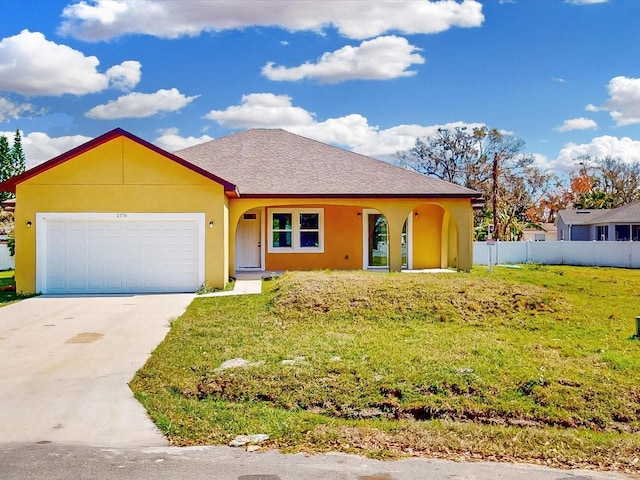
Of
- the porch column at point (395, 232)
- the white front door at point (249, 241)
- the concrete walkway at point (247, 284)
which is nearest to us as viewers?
the concrete walkway at point (247, 284)

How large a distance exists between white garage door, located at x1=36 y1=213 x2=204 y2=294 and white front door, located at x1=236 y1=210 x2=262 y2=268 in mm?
5824

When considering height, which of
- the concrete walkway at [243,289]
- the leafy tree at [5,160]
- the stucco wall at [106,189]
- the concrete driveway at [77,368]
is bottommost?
the concrete driveway at [77,368]

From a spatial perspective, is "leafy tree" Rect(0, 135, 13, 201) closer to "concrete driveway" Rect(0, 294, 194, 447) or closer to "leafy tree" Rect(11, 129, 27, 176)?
"leafy tree" Rect(11, 129, 27, 176)

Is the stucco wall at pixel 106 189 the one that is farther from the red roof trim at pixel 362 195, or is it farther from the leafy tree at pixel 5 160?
the leafy tree at pixel 5 160

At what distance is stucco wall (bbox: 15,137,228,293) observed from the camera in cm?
1752

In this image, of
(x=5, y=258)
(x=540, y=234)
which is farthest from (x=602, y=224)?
(x=5, y=258)

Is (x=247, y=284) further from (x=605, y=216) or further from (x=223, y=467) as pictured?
(x=605, y=216)

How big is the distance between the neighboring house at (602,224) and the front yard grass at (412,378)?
28130 millimetres

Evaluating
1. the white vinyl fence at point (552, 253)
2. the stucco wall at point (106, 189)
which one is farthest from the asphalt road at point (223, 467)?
the white vinyl fence at point (552, 253)

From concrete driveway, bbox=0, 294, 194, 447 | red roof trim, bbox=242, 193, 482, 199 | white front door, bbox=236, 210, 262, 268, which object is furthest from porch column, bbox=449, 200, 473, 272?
concrete driveway, bbox=0, 294, 194, 447

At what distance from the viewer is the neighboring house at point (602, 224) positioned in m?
38.7

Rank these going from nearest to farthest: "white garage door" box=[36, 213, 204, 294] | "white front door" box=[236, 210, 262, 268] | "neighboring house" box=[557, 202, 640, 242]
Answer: "white garage door" box=[36, 213, 204, 294], "white front door" box=[236, 210, 262, 268], "neighboring house" box=[557, 202, 640, 242]

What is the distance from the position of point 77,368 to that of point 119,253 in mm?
9205

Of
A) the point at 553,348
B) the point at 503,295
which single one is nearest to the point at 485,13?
the point at 503,295
